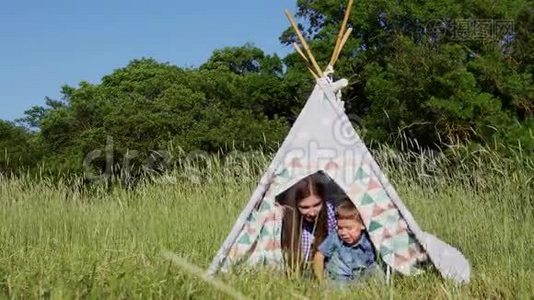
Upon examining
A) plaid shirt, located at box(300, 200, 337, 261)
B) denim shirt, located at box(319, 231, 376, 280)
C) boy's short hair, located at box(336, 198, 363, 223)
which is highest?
boy's short hair, located at box(336, 198, 363, 223)

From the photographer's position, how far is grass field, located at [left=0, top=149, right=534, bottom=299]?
336 centimetres

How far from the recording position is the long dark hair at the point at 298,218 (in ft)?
17.6

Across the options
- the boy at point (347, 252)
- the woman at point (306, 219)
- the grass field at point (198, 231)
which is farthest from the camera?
the woman at point (306, 219)

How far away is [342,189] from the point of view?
5484mm

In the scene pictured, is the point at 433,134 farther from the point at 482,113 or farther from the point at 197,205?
the point at 197,205

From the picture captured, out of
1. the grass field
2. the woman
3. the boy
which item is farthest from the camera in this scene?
the woman

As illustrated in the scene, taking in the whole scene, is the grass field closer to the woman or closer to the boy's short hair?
the boy's short hair

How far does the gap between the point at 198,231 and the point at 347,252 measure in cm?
207

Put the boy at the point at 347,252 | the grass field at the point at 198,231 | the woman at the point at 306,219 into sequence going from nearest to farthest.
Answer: the grass field at the point at 198,231 < the boy at the point at 347,252 < the woman at the point at 306,219

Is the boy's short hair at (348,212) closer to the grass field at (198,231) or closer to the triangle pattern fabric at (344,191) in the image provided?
the triangle pattern fabric at (344,191)

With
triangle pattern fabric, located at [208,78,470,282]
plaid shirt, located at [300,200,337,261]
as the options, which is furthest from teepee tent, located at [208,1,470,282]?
plaid shirt, located at [300,200,337,261]

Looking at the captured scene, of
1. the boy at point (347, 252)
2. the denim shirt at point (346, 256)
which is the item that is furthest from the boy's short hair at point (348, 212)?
the denim shirt at point (346, 256)

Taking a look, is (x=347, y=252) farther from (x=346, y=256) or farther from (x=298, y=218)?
(x=298, y=218)

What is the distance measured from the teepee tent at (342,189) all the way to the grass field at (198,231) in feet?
0.61
